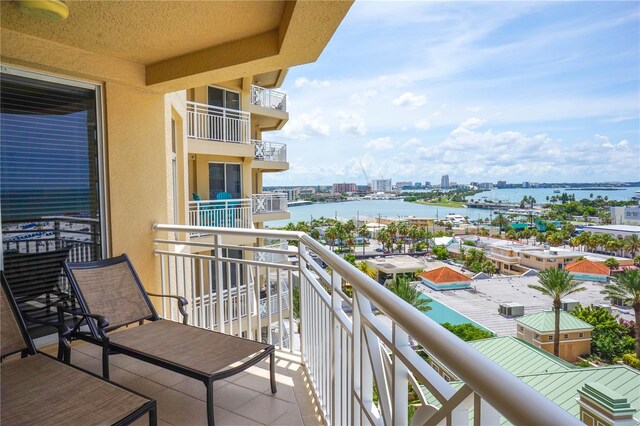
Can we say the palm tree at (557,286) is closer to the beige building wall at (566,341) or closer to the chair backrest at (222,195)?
the beige building wall at (566,341)

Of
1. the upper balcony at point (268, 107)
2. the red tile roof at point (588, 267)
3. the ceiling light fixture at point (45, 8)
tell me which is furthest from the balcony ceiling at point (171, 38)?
the red tile roof at point (588, 267)

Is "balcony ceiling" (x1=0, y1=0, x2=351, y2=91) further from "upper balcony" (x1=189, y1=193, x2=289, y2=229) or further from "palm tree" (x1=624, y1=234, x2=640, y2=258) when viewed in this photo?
"palm tree" (x1=624, y1=234, x2=640, y2=258)

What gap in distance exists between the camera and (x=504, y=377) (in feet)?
2.00

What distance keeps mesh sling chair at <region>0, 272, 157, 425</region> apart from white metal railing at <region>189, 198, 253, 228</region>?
7183 mm

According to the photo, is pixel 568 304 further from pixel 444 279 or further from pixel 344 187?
pixel 344 187

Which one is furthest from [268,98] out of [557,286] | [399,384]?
[399,384]

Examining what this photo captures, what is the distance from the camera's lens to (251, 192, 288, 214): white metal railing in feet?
43.1

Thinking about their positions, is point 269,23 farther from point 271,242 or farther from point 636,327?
point 271,242

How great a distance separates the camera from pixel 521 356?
9.02 m

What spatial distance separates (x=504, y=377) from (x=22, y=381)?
257 cm

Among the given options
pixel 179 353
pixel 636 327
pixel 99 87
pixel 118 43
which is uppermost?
pixel 118 43

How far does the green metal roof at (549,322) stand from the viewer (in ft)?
31.2

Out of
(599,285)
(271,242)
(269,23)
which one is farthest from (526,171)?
(269,23)

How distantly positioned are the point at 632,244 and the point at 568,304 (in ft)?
8.87
